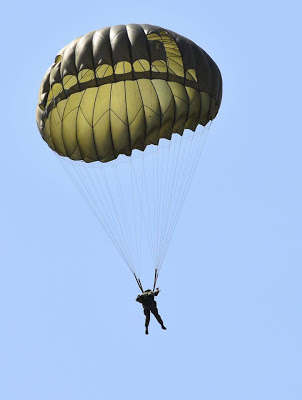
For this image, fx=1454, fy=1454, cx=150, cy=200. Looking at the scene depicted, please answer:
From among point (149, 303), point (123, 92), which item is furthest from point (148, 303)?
point (123, 92)

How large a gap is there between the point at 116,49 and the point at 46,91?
239 centimetres

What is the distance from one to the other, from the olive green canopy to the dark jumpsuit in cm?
384

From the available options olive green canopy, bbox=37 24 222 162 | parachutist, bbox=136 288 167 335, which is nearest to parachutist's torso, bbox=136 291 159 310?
parachutist, bbox=136 288 167 335

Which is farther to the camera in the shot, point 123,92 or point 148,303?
point 123,92

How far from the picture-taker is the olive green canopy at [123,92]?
3747 centimetres

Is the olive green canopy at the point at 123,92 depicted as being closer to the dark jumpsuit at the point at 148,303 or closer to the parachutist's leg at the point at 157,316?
the dark jumpsuit at the point at 148,303

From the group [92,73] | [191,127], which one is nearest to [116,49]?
[92,73]

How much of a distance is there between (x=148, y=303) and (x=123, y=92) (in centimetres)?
573

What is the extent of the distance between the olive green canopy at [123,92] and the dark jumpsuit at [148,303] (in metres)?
3.84

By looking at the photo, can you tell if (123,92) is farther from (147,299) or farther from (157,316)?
(157,316)

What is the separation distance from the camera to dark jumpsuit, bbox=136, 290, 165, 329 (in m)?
38.1

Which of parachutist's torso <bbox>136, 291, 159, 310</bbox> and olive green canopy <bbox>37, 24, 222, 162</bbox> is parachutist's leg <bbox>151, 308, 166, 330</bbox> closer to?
parachutist's torso <bbox>136, 291, 159, 310</bbox>

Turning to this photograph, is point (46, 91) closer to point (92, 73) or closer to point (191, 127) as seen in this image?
point (92, 73)

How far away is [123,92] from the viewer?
128 feet
